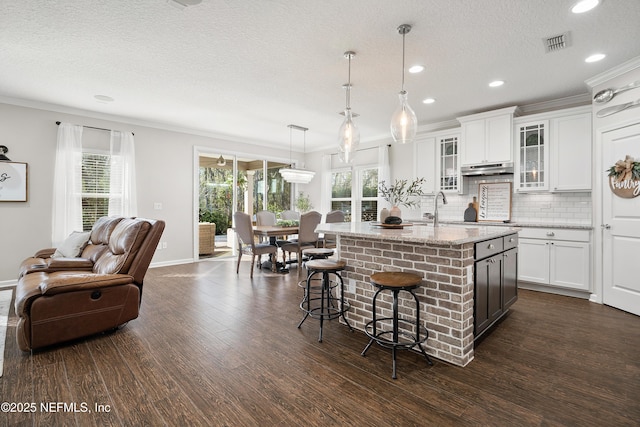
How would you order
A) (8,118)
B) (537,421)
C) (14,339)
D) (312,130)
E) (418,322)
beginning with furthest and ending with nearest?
(312,130)
(8,118)
(14,339)
(418,322)
(537,421)

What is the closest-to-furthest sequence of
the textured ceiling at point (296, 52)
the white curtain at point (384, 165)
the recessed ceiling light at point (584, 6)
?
the recessed ceiling light at point (584, 6), the textured ceiling at point (296, 52), the white curtain at point (384, 165)

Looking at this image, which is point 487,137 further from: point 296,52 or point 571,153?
point 296,52

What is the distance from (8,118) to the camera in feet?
14.5

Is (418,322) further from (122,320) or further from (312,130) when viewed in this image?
(312,130)

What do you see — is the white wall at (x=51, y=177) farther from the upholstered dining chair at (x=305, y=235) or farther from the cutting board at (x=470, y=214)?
the cutting board at (x=470, y=214)

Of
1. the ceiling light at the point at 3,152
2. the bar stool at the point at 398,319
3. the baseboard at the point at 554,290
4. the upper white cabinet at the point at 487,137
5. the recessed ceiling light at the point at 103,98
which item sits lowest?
the baseboard at the point at 554,290

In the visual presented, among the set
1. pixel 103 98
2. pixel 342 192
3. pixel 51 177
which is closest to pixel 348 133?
pixel 103 98

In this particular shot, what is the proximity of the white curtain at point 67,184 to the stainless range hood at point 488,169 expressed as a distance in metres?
6.13

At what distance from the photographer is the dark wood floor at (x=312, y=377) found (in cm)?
167

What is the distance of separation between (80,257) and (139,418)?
275 centimetres

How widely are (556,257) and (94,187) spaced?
693cm

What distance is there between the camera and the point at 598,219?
12.1ft

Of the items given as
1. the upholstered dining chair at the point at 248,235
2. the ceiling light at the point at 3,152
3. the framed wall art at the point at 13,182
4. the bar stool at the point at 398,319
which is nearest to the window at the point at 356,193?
the upholstered dining chair at the point at 248,235

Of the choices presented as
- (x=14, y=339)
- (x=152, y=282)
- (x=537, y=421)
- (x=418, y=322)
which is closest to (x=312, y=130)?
(x=152, y=282)
